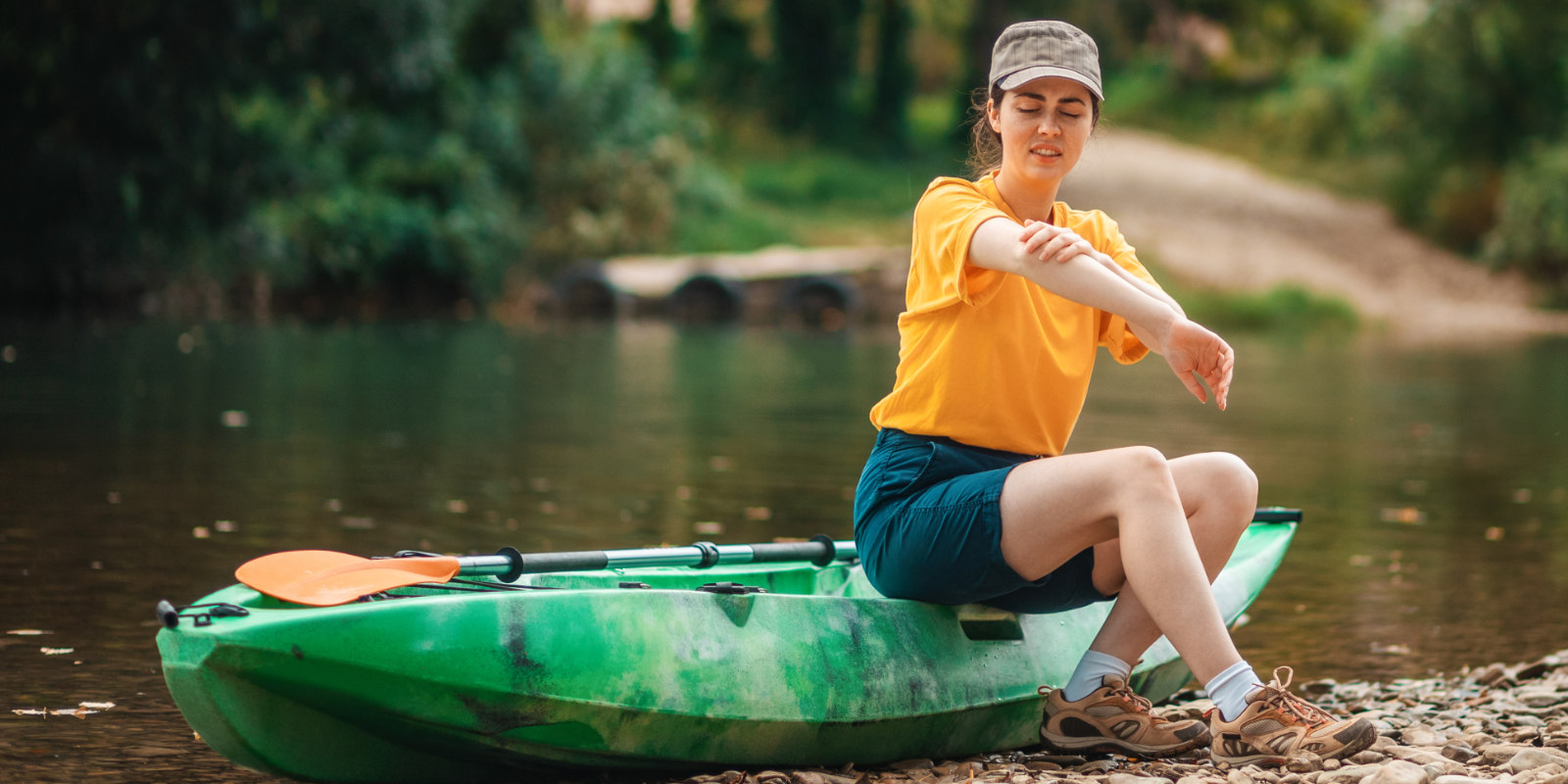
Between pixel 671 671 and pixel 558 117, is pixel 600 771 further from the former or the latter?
pixel 558 117

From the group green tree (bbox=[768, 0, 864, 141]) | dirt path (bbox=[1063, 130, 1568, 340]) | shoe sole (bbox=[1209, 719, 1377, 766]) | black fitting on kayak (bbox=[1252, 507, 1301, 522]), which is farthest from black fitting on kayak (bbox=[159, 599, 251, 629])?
green tree (bbox=[768, 0, 864, 141])

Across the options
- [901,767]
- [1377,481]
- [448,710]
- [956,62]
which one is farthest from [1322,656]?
[956,62]

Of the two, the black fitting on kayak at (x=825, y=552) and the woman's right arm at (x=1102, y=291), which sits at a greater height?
the woman's right arm at (x=1102, y=291)

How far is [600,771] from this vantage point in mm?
3496

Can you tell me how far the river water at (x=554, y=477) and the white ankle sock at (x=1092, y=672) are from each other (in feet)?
4.96

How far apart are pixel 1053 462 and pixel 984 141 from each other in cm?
84

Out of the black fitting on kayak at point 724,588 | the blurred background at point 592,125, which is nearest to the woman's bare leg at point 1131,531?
the black fitting on kayak at point 724,588

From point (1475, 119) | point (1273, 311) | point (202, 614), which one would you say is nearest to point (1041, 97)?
point (202, 614)

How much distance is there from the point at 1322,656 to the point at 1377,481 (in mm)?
4563

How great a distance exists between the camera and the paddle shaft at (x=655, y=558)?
11.7ft

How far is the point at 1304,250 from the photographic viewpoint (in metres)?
29.9

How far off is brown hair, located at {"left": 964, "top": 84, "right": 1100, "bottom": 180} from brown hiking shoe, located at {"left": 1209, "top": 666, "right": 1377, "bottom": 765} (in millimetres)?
1295

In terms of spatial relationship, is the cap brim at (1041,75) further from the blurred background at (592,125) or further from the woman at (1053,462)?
the blurred background at (592,125)

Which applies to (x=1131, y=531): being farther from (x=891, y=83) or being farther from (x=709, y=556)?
(x=891, y=83)
